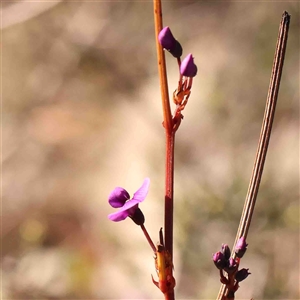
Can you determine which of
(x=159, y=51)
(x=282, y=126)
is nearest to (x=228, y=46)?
(x=282, y=126)

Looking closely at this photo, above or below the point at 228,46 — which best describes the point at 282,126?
below

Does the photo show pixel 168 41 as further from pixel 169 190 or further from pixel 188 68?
pixel 169 190

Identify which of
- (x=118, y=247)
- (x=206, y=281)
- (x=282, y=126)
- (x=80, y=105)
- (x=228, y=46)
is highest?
(x=228, y=46)

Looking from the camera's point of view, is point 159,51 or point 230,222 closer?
point 159,51

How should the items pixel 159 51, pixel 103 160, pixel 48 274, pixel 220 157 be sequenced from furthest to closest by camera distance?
pixel 103 160, pixel 220 157, pixel 48 274, pixel 159 51

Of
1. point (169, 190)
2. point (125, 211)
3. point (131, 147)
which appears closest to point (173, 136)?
point (169, 190)

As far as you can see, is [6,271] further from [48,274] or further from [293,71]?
[293,71]

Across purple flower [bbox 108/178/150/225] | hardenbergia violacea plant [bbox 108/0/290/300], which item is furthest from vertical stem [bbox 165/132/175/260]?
purple flower [bbox 108/178/150/225]

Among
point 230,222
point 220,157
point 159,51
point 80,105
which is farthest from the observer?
point 80,105
